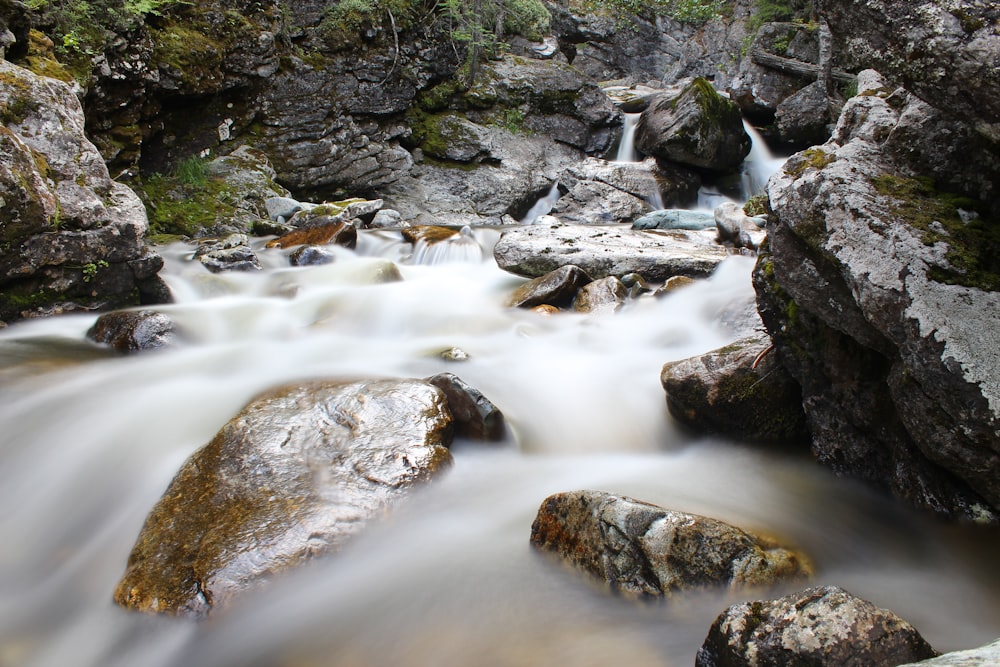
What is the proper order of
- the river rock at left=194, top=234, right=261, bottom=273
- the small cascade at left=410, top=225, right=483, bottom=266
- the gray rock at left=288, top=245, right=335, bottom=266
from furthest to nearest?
the small cascade at left=410, top=225, right=483, bottom=266, the gray rock at left=288, top=245, right=335, bottom=266, the river rock at left=194, top=234, right=261, bottom=273

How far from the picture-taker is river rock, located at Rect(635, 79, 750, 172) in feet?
46.2

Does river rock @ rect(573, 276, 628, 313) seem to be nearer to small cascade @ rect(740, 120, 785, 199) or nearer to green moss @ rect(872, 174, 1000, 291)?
green moss @ rect(872, 174, 1000, 291)

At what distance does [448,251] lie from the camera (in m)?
9.84

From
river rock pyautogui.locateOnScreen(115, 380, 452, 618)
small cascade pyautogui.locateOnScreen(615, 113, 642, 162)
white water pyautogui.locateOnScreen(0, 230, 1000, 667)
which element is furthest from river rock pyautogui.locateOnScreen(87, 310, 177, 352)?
small cascade pyautogui.locateOnScreen(615, 113, 642, 162)

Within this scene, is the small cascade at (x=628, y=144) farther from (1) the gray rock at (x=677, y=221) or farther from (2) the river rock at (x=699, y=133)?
(1) the gray rock at (x=677, y=221)

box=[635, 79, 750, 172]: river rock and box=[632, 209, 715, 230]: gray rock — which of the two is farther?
box=[635, 79, 750, 172]: river rock

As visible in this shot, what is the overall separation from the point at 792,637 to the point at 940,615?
1.19 metres

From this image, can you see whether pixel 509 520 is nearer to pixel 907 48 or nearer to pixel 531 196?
pixel 907 48

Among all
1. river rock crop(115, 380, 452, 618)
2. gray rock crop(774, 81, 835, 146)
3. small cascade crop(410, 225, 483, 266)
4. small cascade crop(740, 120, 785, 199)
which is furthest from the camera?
gray rock crop(774, 81, 835, 146)

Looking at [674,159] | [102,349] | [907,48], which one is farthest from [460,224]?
[907,48]

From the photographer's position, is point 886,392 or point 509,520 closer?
point 886,392

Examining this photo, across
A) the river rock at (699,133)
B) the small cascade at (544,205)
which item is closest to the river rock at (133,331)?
the small cascade at (544,205)

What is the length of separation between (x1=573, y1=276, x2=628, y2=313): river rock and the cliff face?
10.1 ft

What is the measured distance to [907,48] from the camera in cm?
220
